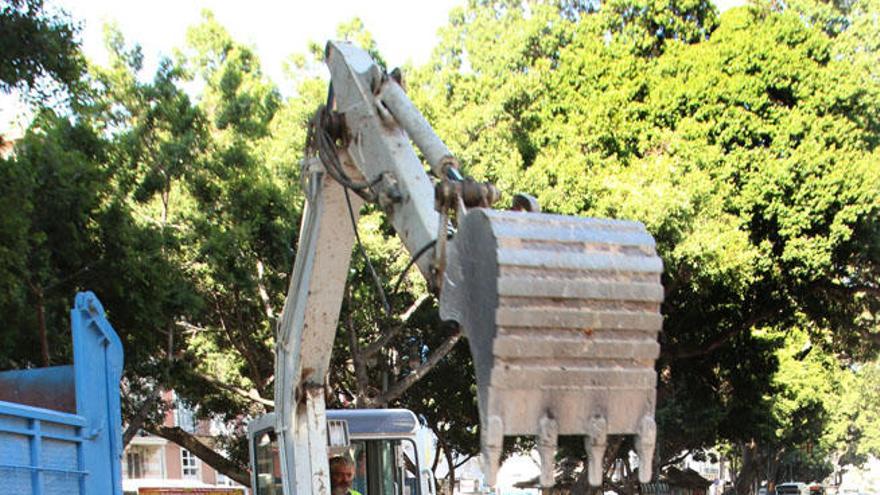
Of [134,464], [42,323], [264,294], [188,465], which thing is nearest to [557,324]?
[42,323]

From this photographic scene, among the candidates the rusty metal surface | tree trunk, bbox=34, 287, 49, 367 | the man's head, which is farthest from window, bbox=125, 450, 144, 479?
the rusty metal surface

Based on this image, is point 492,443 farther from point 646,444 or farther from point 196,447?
point 196,447

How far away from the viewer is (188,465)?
57969mm

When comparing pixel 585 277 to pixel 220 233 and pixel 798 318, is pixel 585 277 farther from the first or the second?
pixel 798 318

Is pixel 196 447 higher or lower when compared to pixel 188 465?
lower

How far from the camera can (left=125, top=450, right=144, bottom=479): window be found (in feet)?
177

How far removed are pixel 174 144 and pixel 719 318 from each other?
1365 centimetres

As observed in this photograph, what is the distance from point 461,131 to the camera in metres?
24.2

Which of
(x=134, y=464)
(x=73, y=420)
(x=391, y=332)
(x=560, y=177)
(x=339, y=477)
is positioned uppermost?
(x=560, y=177)

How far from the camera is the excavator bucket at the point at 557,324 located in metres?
4.50

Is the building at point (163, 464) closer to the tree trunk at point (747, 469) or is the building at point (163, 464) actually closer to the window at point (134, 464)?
the window at point (134, 464)

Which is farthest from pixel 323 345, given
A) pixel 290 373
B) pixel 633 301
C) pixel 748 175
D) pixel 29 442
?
pixel 748 175

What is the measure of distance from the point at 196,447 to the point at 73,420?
69.3 ft

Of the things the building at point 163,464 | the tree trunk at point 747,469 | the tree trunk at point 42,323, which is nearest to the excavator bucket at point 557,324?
the tree trunk at point 42,323
